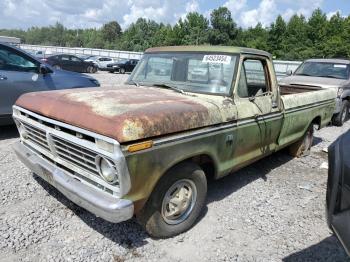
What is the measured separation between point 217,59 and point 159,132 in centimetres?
176

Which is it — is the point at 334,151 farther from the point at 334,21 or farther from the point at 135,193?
the point at 334,21

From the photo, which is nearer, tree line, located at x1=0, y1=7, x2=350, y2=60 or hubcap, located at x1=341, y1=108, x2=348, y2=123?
hubcap, located at x1=341, y1=108, x2=348, y2=123

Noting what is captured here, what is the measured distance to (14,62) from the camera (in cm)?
652

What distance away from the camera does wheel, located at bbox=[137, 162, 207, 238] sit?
342 cm

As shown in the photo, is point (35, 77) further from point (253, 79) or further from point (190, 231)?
point (190, 231)

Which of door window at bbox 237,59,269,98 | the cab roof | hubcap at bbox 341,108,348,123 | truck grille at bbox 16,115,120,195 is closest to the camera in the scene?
truck grille at bbox 16,115,120,195

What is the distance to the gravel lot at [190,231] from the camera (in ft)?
11.2

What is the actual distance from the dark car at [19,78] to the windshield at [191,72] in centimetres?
239

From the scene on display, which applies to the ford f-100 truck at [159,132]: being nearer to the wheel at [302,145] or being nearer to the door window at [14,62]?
the wheel at [302,145]

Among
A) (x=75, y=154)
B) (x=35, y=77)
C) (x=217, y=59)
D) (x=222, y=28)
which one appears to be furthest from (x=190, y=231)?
(x=222, y=28)

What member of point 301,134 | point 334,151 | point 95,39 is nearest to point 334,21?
point 301,134

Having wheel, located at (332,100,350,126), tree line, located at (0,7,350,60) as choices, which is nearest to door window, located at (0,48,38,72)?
wheel, located at (332,100,350,126)

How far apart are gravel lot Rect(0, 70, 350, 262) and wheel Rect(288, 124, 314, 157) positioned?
1.47 m

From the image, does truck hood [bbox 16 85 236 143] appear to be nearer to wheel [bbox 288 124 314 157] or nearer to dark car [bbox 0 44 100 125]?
dark car [bbox 0 44 100 125]
